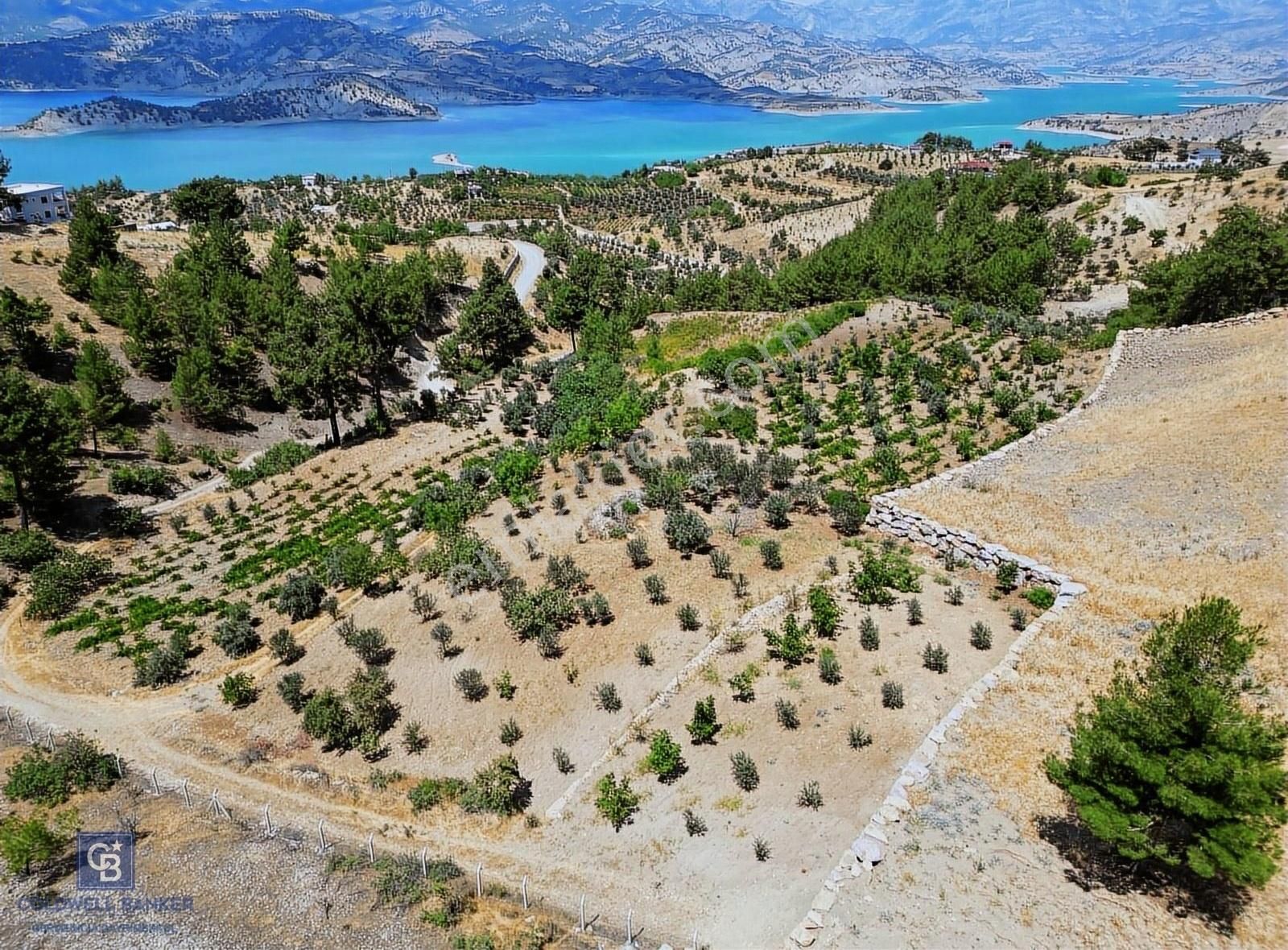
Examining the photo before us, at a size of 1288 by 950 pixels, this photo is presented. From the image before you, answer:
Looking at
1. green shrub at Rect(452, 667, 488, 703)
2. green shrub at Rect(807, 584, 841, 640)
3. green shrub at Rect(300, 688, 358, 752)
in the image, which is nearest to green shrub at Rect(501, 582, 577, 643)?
green shrub at Rect(452, 667, 488, 703)

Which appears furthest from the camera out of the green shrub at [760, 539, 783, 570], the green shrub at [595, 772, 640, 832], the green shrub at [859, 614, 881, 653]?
the green shrub at [760, 539, 783, 570]

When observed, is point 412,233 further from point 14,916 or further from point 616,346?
point 14,916

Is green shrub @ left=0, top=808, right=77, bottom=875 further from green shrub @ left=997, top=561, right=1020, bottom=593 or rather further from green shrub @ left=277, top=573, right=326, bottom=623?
green shrub @ left=997, top=561, right=1020, bottom=593

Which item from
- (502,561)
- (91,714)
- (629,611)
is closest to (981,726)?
(629,611)

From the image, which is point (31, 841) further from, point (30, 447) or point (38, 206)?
point (38, 206)

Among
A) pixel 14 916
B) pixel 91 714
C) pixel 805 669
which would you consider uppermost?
pixel 805 669

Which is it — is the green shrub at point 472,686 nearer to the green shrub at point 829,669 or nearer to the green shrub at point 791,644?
the green shrub at point 791,644

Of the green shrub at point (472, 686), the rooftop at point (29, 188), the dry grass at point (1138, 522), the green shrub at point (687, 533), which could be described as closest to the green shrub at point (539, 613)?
the green shrub at point (472, 686)
